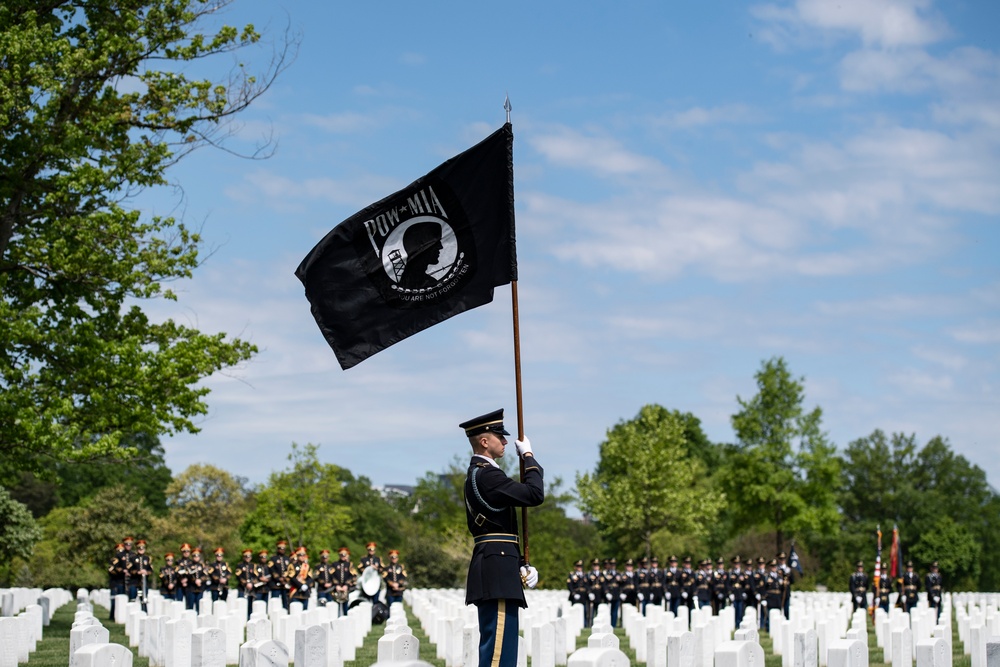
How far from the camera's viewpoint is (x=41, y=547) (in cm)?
5544

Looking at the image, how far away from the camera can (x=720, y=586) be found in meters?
29.1

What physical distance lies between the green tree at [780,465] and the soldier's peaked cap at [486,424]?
139 feet

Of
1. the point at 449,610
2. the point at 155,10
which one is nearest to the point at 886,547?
the point at 449,610

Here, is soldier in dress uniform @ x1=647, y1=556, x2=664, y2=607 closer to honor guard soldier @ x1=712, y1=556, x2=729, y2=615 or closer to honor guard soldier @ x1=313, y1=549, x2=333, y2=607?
honor guard soldier @ x1=712, y1=556, x2=729, y2=615

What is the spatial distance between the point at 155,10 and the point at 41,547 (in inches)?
1575

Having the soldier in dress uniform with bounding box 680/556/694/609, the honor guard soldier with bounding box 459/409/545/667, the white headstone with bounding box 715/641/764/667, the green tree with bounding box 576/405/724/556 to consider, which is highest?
the green tree with bounding box 576/405/724/556

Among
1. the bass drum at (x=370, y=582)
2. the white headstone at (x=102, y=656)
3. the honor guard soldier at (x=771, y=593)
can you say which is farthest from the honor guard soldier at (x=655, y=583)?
the white headstone at (x=102, y=656)

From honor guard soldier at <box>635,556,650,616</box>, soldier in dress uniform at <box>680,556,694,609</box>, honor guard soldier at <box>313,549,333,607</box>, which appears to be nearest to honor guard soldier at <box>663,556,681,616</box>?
soldier in dress uniform at <box>680,556,694,609</box>

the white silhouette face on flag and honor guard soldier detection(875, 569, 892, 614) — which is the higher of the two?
the white silhouette face on flag

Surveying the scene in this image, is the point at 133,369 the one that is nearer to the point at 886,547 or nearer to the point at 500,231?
the point at 500,231

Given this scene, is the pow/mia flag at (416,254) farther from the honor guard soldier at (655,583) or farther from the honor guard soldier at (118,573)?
the honor guard soldier at (655,583)

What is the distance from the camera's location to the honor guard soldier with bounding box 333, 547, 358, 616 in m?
25.8

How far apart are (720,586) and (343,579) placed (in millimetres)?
9239

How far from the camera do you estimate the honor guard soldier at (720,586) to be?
28.8 metres
